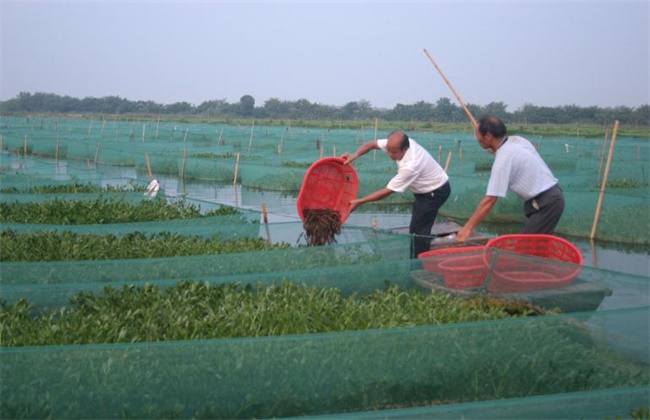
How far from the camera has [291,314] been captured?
15.1 feet

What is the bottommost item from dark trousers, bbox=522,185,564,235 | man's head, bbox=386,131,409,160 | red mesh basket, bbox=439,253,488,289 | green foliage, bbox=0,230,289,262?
green foliage, bbox=0,230,289,262

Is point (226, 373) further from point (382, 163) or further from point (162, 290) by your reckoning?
A: point (382, 163)

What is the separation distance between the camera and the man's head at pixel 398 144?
21.1ft

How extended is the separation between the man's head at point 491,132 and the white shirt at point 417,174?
2.46 feet

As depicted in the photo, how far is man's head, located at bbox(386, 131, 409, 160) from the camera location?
21.1 feet

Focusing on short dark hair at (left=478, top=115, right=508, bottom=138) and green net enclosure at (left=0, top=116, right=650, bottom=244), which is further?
green net enclosure at (left=0, top=116, right=650, bottom=244)

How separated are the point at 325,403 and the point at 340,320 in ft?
2.94

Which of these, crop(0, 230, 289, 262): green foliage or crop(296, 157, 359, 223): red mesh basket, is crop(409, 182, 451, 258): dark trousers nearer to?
crop(296, 157, 359, 223): red mesh basket

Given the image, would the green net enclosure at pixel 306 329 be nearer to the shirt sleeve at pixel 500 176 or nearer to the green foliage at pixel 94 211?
the shirt sleeve at pixel 500 176

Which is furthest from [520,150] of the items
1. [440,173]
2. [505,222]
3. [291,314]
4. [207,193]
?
[207,193]

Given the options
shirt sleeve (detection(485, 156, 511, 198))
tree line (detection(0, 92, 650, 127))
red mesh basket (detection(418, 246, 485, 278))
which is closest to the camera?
red mesh basket (detection(418, 246, 485, 278))

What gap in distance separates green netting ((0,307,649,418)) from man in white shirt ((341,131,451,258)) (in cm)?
227

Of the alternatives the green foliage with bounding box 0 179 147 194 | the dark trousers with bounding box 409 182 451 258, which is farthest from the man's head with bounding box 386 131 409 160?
the green foliage with bounding box 0 179 147 194

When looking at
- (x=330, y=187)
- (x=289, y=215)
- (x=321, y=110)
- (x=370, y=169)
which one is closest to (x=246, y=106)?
(x=321, y=110)
